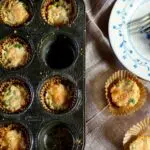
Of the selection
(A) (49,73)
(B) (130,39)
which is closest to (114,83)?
(B) (130,39)

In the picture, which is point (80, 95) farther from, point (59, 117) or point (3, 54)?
point (3, 54)

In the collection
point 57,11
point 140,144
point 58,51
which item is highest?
point 57,11

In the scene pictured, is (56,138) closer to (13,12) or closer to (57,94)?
(57,94)

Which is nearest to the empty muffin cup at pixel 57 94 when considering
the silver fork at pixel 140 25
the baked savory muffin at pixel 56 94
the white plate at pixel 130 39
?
→ the baked savory muffin at pixel 56 94

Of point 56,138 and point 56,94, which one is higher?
point 56,94

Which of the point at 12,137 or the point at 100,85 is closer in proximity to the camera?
the point at 12,137
